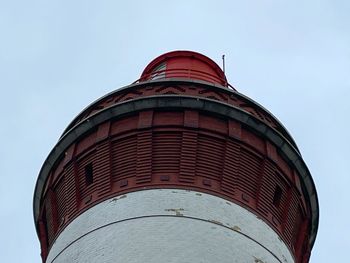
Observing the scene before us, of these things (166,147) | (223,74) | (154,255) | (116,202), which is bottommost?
(154,255)

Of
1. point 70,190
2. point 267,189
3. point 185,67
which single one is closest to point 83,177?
point 70,190

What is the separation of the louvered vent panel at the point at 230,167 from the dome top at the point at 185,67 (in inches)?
156

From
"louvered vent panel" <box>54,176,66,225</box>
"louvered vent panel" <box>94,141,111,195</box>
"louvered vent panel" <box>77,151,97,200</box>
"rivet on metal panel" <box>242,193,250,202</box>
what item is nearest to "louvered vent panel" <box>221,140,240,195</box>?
"rivet on metal panel" <box>242,193,250,202</box>

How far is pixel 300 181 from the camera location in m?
23.9

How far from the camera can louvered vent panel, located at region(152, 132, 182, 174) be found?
72.3 ft

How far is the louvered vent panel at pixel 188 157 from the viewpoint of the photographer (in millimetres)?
21859

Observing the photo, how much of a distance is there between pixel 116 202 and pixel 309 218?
17.4 feet

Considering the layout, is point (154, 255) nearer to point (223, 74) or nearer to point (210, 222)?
point (210, 222)

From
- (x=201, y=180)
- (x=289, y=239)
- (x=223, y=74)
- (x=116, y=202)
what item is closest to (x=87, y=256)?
(x=116, y=202)

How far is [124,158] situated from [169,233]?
2.68m

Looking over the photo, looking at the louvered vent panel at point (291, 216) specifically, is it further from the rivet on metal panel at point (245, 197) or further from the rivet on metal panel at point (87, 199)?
the rivet on metal panel at point (87, 199)

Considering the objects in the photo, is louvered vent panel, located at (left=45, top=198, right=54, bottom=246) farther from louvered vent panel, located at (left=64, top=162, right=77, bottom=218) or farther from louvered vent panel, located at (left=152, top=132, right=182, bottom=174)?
louvered vent panel, located at (left=152, top=132, right=182, bottom=174)

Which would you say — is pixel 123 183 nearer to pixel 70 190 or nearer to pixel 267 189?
pixel 70 190

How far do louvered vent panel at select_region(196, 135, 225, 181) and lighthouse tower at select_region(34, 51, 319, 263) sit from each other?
0.03 meters
